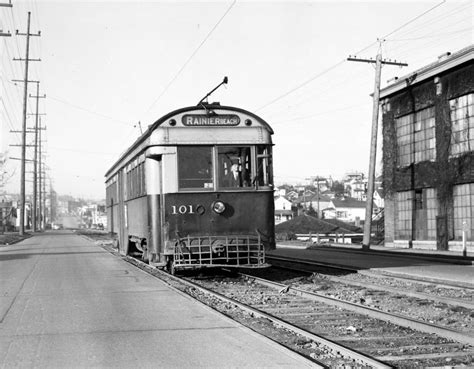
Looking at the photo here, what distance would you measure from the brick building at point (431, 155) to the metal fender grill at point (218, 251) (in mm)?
16075

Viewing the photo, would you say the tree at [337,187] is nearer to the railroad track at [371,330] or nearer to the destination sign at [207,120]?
the destination sign at [207,120]

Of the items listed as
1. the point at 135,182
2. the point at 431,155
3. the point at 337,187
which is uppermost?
the point at 337,187

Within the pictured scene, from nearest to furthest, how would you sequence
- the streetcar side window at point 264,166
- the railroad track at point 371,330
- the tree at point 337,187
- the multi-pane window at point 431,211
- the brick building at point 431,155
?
the railroad track at point 371,330, the streetcar side window at point 264,166, the brick building at point 431,155, the multi-pane window at point 431,211, the tree at point 337,187

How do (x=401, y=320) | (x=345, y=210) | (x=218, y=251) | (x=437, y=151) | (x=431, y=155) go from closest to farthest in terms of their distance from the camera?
(x=401, y=320)
(x=218, y=251)
(x=437, y=151)
(x=431, y=155)
(x=345, y=210)

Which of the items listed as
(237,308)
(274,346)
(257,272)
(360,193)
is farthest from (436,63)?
(360,193)

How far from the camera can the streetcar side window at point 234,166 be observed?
12523 millimetres

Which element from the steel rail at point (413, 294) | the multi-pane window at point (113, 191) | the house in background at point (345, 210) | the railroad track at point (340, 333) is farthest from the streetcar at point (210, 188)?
the house in background at point (345, 210)

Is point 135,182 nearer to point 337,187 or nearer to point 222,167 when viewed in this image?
point 222,167

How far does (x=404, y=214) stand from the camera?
103 ft

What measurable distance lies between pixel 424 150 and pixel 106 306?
2299 centimetres

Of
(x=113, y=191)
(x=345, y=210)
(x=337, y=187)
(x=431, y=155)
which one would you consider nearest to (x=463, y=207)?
(x=431, y=155)

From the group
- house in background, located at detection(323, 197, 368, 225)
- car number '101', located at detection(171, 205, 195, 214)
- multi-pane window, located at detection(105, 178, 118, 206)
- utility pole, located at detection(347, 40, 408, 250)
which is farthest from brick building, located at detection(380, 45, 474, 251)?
house in background, located at detection(323, 197, 368, 225)

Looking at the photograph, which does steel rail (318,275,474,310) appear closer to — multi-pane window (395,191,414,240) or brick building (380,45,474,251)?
brick building (380,45,474,251)

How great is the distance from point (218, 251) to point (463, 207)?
1757 centimetres
